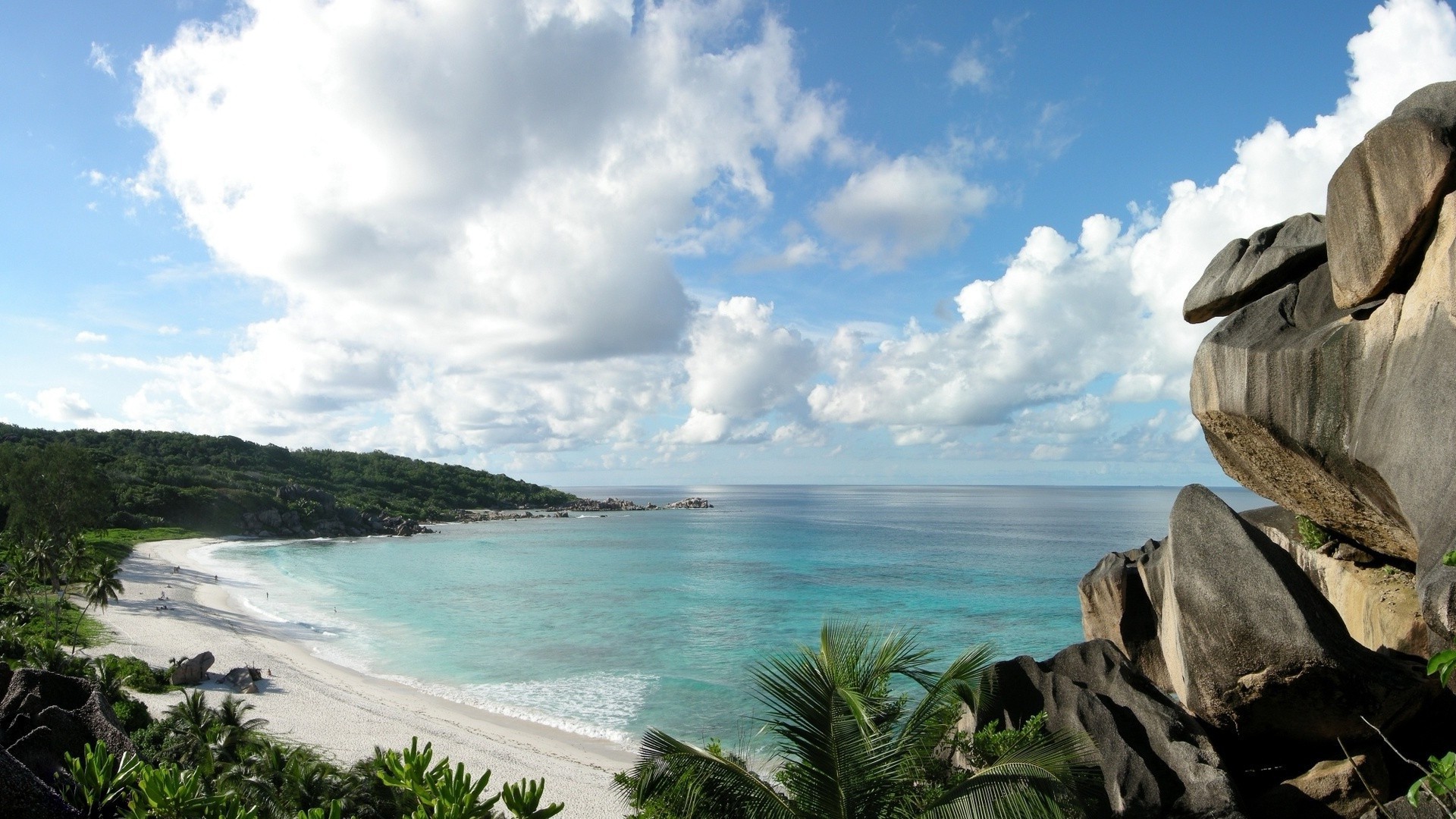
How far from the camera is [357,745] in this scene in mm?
22406

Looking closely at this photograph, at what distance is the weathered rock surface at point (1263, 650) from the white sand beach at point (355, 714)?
1333 cm

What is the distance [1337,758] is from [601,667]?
91.2 ft

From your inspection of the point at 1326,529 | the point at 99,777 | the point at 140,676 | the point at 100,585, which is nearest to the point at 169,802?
the point at 99,777

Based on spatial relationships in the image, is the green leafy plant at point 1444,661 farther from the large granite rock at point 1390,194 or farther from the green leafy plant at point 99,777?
the large granite rock at point 1390,194

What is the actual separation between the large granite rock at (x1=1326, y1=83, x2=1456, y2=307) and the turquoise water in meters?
20.5

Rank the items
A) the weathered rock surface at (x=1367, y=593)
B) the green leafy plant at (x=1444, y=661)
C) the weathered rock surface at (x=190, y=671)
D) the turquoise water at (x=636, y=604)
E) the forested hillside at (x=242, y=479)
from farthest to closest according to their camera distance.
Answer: the forested hillside at (x=242, y=479) < the turquoise water at (x=636, y=604) < the weathered rock surface at (x=190, y=671) < the weathered rock surface at (x=1367, y=593) < the green leafy plant at (x=1444, y=661)

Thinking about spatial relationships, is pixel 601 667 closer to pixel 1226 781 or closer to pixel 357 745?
pixel 357 745

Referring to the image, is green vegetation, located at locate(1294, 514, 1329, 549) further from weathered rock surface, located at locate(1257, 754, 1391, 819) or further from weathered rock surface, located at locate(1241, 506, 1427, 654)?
weathered rock surface, located at locate(1257, 754, 1391, 819)

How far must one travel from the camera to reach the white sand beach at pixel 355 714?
21219mm

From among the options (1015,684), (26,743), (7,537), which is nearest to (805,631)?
(1015,684)

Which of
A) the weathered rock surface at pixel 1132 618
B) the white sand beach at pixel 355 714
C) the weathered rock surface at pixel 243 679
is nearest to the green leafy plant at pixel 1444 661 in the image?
the weathered rock surface at pixel 1132 618

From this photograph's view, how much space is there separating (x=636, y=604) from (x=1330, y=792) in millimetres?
41899

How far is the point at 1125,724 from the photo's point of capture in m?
11.7

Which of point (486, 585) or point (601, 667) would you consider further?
point (486, 585)
